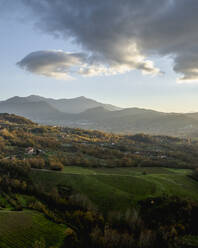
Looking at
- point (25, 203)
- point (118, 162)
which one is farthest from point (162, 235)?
point (118, 162)

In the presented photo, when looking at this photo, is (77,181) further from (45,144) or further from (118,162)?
(45,144)

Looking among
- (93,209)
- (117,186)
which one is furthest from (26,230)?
(117,186)

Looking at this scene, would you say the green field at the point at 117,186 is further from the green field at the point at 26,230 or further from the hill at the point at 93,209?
the green field at the point at 26,230

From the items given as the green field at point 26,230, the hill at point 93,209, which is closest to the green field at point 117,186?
the hill at point 93,209

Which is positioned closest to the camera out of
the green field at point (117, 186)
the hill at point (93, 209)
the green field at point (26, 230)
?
the green field at point (26, 230)

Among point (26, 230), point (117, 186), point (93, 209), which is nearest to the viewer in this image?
point (26, 230)

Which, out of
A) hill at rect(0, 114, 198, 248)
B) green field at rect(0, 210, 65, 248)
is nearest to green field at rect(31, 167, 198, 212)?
hill at rect(0, 114, 198, 248)

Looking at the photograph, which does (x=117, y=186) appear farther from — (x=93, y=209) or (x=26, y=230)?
(x=26, y=230)
